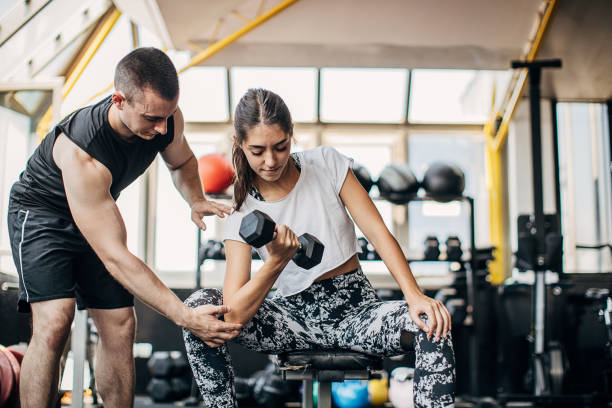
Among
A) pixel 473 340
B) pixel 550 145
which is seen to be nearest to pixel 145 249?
pixel 473 340

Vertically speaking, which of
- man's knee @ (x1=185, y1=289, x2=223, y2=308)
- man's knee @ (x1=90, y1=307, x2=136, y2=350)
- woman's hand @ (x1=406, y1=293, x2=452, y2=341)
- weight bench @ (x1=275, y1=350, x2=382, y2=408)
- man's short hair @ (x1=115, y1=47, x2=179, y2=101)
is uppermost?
man's short hair @ (x1=115, y1=47, x2=179, y2=101)

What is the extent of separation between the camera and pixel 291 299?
1861 mm

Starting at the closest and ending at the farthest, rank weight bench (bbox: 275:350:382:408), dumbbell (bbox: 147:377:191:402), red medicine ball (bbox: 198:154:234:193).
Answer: weight bench (bbox: 275:350:382:408) < dumbbell (bbox: 147:377:191:402) < red medicine ball (bbox: 198:154:234:193)

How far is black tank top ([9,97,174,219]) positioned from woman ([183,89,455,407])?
347 millimetres

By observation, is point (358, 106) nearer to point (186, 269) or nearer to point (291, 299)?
point (186, 269)

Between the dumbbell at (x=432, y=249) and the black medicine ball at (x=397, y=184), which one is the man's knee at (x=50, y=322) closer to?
the black medicine ball at (x=397, y=184)

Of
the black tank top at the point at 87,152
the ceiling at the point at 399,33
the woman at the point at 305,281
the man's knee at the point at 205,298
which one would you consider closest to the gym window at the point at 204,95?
the ceiling at the point at 399,33

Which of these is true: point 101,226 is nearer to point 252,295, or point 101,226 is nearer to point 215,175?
point 252,295

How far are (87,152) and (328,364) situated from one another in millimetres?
929

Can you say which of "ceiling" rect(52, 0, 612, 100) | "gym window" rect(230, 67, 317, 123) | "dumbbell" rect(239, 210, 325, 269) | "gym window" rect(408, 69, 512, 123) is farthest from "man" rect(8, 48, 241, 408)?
"gym window" rect(408, 69, 512, 123)

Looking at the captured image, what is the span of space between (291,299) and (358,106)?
461 centimetres

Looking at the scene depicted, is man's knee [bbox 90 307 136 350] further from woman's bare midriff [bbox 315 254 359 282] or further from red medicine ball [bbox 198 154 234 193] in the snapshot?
red medicine ball [bbox 198 154 234 193]

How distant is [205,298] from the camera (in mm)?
1690

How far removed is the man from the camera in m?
1.74
